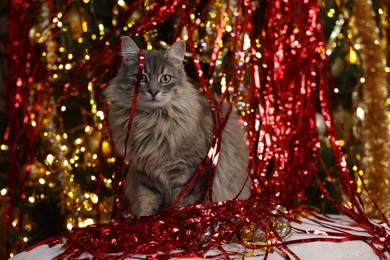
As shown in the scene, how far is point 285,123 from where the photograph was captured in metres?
1.46

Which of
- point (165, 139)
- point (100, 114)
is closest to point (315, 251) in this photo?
point (165, 139)

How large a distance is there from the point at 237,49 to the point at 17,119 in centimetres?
68

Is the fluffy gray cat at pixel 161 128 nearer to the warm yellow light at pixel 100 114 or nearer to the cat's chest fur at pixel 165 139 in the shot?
the cat's chest fur at pixel 165 139

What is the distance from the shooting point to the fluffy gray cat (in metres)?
1.15

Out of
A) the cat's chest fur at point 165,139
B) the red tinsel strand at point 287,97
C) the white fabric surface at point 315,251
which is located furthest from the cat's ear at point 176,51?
the white fabric surface at point 315,251

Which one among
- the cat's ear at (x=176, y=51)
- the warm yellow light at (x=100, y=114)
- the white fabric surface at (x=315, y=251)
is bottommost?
the white fabric surface at (x=315, y=251)

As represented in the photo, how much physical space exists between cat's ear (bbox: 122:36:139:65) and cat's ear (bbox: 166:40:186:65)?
8 cm

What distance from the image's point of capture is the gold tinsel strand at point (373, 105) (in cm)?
160

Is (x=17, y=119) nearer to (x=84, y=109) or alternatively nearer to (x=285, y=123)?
(x=84, y=109)

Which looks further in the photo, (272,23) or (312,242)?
(272,23)

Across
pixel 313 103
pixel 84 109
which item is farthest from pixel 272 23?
pixel 84 109

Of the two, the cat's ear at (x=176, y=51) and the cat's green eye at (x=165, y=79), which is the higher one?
the cat's ear at (x=176, y=51)

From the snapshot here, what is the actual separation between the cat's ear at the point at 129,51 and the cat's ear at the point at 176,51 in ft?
0.25

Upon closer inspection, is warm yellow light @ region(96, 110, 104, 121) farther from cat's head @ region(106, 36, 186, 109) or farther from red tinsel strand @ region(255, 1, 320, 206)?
red tinsel strand @ region(255, 1, 320, 206)
